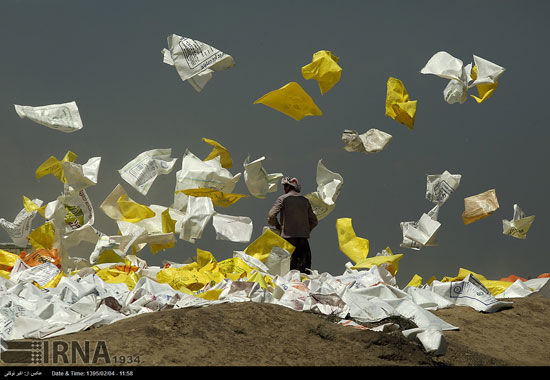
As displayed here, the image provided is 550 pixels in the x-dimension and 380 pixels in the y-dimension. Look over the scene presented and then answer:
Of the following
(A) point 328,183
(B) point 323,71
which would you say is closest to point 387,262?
(A) point 328,183

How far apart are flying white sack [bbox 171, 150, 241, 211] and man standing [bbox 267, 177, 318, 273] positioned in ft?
2.49

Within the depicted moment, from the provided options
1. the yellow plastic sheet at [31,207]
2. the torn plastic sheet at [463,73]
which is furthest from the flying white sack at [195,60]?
the yellow plastic sheet at [31,207]

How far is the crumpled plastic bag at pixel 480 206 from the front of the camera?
5.35m

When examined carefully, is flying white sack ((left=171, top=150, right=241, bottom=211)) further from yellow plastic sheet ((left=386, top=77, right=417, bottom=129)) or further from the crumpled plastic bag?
the crumpled plastic bag

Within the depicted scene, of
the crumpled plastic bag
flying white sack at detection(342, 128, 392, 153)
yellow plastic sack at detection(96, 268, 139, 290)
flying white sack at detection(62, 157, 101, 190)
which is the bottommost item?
Result: yellow plastic sack at detection(96, 268, 139, 290)

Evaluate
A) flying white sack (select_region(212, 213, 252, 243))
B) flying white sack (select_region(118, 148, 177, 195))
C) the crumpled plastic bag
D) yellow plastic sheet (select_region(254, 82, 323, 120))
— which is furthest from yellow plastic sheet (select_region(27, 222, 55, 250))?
the crumpled plastic bag

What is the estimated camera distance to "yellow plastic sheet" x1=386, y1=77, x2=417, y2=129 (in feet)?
16.0

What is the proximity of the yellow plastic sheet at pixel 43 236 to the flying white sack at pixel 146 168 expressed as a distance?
0.88 meters

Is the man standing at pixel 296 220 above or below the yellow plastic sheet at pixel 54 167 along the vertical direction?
below

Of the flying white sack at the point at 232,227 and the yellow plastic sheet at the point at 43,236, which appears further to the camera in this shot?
the yellow plastic sheet at the point at 43,236

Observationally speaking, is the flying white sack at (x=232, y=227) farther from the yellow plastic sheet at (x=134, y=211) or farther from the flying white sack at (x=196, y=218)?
the yellow plastic sheet at (x=134, y=211)

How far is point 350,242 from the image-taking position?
550 cm

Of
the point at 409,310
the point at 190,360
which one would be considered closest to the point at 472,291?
the point at 409,310
